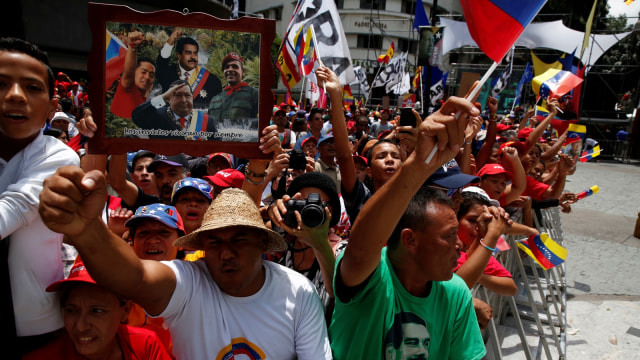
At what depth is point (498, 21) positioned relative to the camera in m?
1.94

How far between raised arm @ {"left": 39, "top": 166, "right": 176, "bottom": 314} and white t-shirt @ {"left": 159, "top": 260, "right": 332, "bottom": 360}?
13 centimetres

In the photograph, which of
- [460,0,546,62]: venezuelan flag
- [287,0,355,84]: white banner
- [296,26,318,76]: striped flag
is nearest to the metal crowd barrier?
[460,0,546,62]: venezuelan flag

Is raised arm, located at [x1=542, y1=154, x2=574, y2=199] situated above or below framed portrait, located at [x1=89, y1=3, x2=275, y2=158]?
below

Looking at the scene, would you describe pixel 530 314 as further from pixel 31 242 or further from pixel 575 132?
pixel 31 242

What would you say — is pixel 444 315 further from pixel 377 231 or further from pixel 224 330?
pixel 224 330

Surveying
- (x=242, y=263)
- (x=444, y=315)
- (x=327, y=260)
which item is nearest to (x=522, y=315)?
(x=444, y=315)

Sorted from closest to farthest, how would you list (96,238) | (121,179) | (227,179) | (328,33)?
(96,238), (121,179), (227,179), (328,33)

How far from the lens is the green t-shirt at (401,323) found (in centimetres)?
174

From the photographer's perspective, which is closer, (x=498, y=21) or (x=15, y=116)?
(x=15, y=116)

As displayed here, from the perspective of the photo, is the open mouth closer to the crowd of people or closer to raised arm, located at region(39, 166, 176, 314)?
the crowd of people

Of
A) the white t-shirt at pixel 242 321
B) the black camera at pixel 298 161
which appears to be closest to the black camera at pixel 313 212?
the white t-shirt at pixel 242 321

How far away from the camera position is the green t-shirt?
1.74 meters

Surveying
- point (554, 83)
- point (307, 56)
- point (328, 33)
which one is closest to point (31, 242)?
point (328, 33)

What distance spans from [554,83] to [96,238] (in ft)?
25.7
